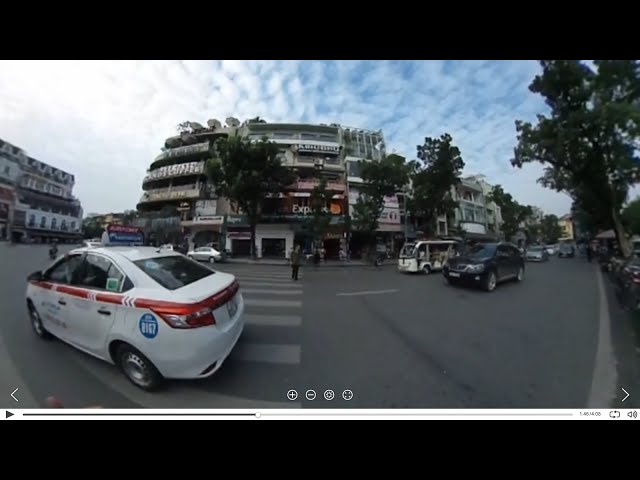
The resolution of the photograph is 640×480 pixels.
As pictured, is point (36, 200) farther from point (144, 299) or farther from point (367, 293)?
point (367, 293)

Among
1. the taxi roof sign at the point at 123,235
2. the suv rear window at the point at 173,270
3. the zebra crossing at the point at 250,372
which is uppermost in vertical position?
the taxi roof sign at the point at 123,235

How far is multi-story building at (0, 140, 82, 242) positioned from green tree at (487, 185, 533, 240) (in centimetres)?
380

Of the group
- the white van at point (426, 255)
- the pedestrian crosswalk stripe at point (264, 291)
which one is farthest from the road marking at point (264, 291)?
the white van at point (426, 255)

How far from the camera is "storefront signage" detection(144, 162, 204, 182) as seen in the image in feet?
8.15

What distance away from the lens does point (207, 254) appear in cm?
291

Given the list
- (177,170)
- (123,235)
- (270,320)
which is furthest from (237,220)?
(270,320)

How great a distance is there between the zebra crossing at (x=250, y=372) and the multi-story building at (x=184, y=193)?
4.63 feet

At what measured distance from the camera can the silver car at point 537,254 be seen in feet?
12.5

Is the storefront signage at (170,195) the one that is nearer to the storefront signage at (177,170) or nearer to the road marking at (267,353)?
the storefront signage at (177,170)

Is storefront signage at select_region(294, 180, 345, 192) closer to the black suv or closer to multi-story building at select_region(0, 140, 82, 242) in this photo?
the black suv

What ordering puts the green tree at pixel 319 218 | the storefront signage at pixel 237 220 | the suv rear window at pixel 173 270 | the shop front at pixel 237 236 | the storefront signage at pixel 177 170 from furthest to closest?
the green tree at pixel 319 218, the storefront signage at pixel 237 220, the shop front at pixel 237 236, the storefront signage at pixel 177 170, the suv rear window at pixel 173 270

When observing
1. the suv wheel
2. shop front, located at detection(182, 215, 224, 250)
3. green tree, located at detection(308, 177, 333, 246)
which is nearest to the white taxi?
shop front, located at detection(182, 215, 224, 250)

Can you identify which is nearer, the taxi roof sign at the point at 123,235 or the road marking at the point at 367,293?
the taxi roof sign at the point at 123,235
